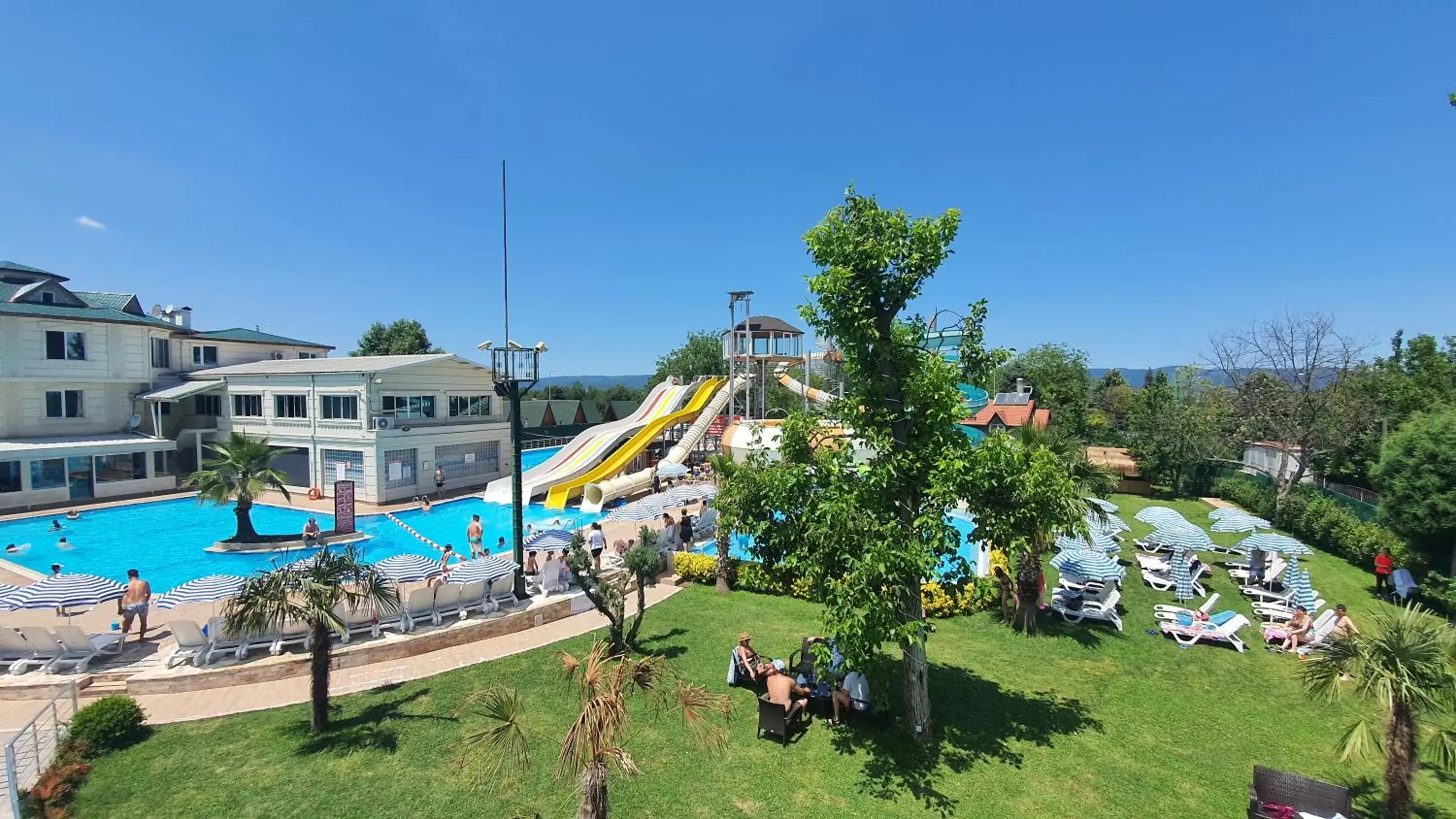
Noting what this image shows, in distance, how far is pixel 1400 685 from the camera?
632 centimetres

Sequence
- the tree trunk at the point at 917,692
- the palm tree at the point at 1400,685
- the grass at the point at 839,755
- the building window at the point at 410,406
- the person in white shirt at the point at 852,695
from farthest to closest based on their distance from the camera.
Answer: the building window at the point at 410,406 → the person in white shirt at the point at 852,695 → the tree trunk at the point at 917,692 → the grass at the point at 839,755 → the palm tree at the point at 1400,685

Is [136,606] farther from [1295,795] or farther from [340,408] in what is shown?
[340,408]

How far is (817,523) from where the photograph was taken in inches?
318

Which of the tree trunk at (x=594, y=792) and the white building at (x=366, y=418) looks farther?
the white building at (x=366, y=418)

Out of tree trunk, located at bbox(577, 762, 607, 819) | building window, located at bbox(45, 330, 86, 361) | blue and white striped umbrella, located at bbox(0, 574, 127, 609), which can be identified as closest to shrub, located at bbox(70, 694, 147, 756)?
blue and white striped umbrella, located at bbox(0, 574, 127, 609)

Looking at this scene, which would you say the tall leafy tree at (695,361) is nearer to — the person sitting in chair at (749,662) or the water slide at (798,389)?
the water slide at (798,389)

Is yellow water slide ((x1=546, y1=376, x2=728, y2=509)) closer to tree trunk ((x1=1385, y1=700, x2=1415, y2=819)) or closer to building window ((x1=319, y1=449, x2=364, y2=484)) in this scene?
building window ((x1=319, y1=449, x2=364, y2=484))

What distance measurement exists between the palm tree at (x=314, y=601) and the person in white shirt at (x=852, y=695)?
7007 millimetres

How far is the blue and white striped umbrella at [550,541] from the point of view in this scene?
1678 cm

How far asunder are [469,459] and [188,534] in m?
11.8

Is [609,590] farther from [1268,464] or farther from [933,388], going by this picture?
[1268,464]

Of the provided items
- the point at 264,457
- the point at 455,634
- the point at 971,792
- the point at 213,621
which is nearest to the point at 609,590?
the point at 455,634

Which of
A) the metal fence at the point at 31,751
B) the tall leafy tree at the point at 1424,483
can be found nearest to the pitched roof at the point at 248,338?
the metal fence at the point at 31,751

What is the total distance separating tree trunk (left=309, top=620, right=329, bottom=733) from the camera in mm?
8625
